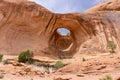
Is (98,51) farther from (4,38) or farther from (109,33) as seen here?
(4,38)

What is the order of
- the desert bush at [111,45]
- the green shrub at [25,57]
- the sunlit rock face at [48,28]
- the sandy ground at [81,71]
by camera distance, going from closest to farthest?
the sandy ground at [81,71] → the green shrub at [25,57] → the desert bush at [111,45] → the sunlit rock face at [48,28]

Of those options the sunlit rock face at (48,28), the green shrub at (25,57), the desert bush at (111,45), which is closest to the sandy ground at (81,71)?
the green shrub at (25,57)

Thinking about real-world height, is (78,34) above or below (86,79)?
above

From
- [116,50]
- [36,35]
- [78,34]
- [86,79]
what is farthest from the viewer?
[78,34]

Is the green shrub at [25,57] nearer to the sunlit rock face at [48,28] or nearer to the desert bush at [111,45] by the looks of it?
the sunlit rock face at [48,28]

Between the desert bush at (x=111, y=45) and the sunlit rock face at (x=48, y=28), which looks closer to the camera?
the desert bush at (x=111, y=45)

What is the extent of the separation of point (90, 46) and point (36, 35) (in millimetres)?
7761

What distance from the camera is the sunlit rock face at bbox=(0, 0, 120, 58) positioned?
3997cm

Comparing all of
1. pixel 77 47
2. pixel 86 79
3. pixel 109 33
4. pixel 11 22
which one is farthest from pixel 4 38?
pixel 86 79

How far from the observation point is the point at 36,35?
1667 inches

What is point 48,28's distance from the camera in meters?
43.5

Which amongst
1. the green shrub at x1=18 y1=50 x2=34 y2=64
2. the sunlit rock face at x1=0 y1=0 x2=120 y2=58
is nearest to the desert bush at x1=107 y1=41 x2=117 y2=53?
the sunlit rock face at x1=0 y1=0 x2=120 y2=58

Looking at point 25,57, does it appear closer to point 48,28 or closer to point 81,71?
point 48,28

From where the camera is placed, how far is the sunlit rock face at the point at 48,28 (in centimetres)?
3997
